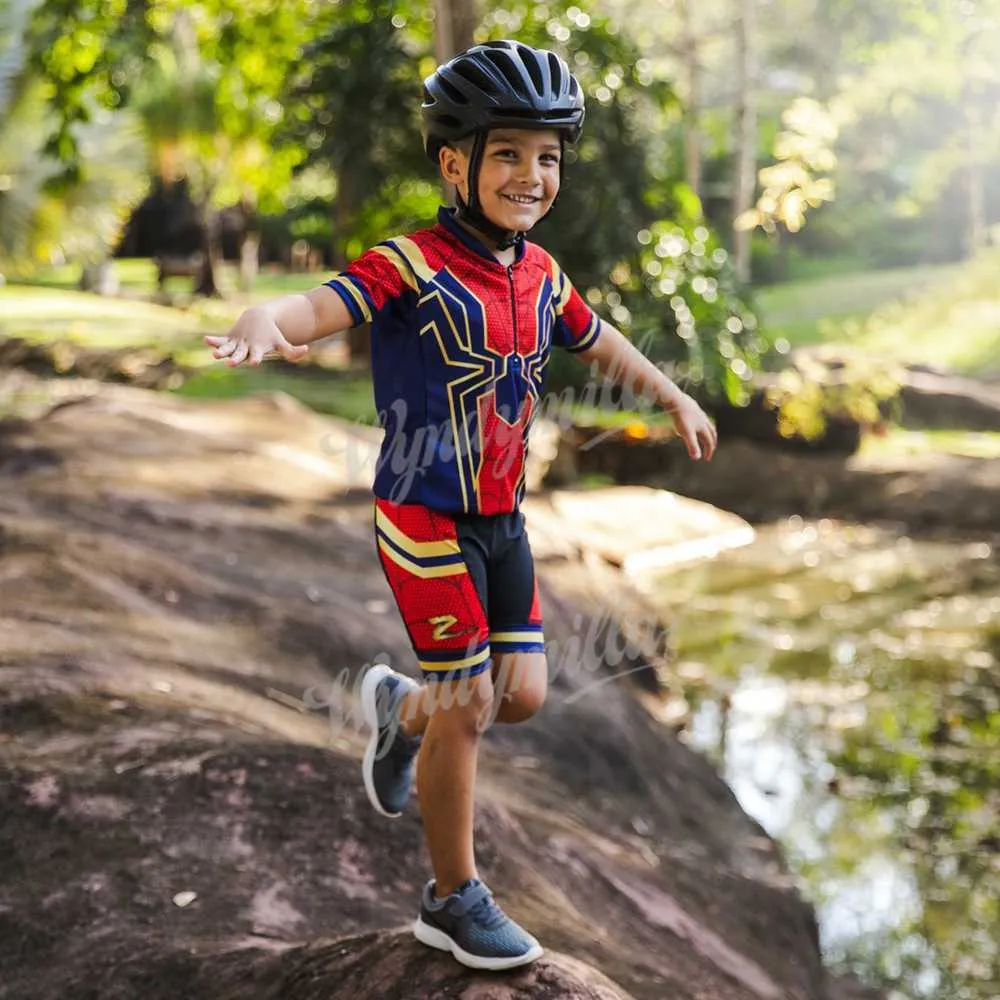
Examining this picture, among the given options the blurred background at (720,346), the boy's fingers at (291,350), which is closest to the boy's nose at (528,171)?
the boy's fingers at (291,350)

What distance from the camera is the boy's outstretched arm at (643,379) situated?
132 inches

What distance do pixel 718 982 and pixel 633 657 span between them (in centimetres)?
404

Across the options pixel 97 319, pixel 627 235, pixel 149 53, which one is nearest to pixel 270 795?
pixel 149 53

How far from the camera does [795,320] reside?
25969 millimetres

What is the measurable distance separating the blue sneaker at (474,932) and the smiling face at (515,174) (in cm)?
135

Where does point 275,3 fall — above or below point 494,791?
above

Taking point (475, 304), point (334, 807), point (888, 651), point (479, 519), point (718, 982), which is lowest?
point (888, 651)

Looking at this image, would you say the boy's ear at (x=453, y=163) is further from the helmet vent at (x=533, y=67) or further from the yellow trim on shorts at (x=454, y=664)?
the yellow trim on shorts at (x=454, y=664)

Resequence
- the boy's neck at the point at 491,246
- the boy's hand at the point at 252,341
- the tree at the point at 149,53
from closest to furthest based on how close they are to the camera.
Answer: the boy's hand at the point at 252,341, the boy's neck at the point at 491,246, the tree at the point at 149,53

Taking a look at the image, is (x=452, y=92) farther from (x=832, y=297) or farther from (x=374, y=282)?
Result: (x=832, y=297)

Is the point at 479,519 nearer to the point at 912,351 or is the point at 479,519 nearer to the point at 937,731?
the point at 937,731

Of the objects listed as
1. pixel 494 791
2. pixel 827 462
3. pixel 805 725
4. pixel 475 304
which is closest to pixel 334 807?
pixel 494 791

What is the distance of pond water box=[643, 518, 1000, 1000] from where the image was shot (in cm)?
635

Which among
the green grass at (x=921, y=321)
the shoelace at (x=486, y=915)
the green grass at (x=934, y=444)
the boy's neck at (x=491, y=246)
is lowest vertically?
the green grass at (x=934, y=444)
